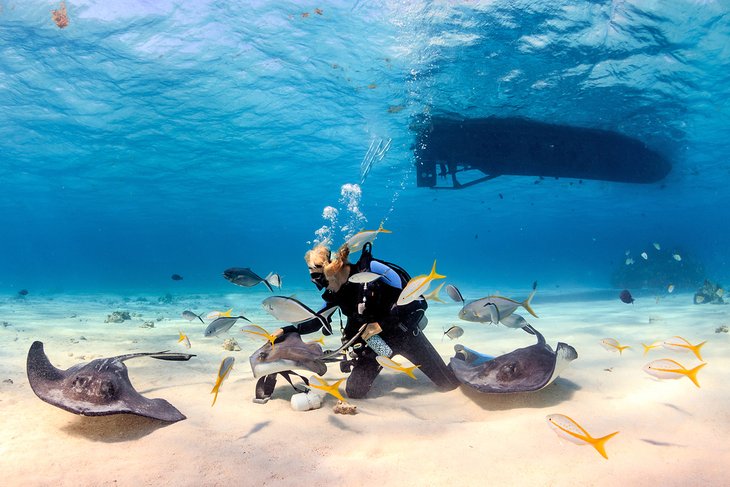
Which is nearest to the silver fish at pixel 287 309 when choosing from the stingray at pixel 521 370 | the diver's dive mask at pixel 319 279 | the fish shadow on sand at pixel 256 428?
→ the diver's dive mask at pixel 319 279

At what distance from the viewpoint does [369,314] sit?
4.68m

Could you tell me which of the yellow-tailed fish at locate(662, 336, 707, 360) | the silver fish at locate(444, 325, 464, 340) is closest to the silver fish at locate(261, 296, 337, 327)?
the silver fish at locate(444, 325, 464, 340)

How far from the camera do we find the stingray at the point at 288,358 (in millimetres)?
3558

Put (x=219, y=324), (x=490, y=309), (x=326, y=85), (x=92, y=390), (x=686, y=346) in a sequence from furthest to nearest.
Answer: (x=326, y=85) → (x=219, y=324) → (x=490, y=309) → (x=686, y=346) → (x=92, y=390)

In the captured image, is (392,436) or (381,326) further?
(381,326)

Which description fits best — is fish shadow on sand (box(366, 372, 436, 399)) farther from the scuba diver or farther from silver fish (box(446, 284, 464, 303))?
silver fish (box(446, 284, 464, 303))

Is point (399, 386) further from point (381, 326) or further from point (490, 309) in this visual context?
point (490, 309)

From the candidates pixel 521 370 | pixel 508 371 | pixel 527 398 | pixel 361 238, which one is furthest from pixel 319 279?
pixel 527 398

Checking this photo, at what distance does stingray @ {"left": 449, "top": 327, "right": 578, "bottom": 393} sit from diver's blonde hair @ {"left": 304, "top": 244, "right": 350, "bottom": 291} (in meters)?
1.71

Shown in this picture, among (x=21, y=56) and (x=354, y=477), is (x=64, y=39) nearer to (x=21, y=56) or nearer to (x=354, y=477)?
(x=21, y=56)

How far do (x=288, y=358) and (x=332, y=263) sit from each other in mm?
1165

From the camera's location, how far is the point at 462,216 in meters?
55.9

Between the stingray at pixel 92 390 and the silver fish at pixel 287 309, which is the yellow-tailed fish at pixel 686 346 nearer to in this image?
the silver fish at pixel 287 309

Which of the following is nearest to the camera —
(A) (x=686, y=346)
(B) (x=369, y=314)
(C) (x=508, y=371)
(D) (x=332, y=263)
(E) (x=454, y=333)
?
(C) (x=508, y=371)
